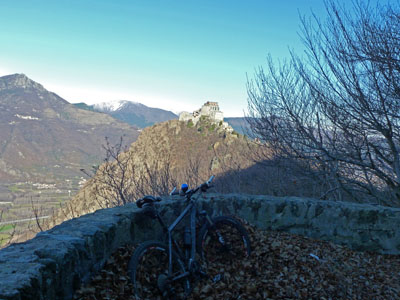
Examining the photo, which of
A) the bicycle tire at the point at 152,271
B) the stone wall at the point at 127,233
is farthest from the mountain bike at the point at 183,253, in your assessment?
the stone wall at the point at 127,233

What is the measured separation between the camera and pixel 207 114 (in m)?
84.3

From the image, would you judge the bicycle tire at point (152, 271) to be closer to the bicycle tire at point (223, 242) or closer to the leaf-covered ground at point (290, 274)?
the leaf-covered ground at point (290, 274)

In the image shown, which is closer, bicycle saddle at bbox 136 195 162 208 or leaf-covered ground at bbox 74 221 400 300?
leaf-covered ground at bbox 74 221 400 300

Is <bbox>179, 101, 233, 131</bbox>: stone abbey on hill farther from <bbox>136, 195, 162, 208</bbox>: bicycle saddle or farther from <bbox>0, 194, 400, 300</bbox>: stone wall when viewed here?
<bbox>136, 195, 162, 208</bbox>: bicycle saddle

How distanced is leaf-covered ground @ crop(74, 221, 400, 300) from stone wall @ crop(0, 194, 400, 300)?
0.17 m

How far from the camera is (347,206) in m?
5.45

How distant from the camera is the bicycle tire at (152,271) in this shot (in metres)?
3.18

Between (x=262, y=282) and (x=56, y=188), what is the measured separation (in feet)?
500

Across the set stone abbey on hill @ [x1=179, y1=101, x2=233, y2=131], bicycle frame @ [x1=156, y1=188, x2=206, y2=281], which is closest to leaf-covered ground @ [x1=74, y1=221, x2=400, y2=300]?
bicycle frame @ [x1=156, y1=188, x2=206, y2=281]

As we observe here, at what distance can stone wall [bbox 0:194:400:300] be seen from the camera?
7.50ft

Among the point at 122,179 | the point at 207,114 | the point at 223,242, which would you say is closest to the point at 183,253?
the point at 223,242

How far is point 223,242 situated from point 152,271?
1.17 metres

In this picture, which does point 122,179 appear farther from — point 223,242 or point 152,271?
point 152,271

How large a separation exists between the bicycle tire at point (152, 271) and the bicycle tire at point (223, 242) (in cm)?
56
